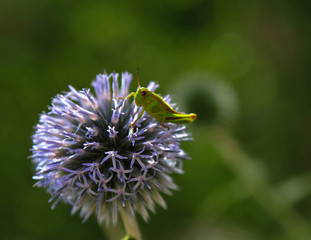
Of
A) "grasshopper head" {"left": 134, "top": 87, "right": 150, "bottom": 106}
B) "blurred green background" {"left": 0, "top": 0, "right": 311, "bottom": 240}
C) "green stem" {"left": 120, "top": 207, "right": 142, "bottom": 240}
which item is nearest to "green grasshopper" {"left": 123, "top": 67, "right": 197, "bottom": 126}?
"grasshopper head" {"left": 134, "top": 87, "right": 150, "bottom": 106}

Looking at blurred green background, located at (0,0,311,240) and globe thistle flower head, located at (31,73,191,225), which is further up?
blurred green background, located at (0,0,311,240)

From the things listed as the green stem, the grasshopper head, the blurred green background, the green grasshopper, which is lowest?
the green stem

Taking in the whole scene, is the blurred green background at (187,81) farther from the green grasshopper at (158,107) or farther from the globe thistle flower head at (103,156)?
the green grasshopper at (158,107)

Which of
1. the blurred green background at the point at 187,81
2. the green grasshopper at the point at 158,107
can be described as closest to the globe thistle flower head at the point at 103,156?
Result: the green grasshopper at the point at 158,107

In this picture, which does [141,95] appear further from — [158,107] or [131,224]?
[131,224]

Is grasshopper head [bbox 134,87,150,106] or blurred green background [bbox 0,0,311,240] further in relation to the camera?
blurred green background [bbox 0,0,311,240]

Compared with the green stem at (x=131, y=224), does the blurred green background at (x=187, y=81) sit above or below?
above

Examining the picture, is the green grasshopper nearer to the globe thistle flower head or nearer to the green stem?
the globe thistle flower head
